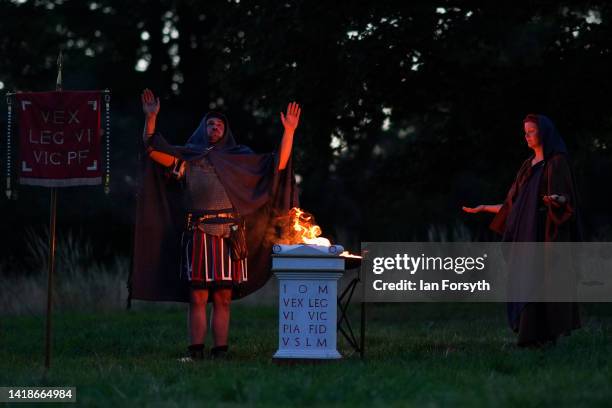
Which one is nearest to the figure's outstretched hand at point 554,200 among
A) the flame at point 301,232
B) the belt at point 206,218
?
the flame at point 301,232

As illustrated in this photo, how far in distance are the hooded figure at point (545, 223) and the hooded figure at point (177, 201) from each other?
215 cm

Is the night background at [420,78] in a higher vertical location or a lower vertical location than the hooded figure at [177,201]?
higher

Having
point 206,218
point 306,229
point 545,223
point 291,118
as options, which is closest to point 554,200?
point 545,223

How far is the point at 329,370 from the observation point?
8.53 meters

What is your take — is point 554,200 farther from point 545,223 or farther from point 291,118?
point 291,118

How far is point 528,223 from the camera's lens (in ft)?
34.8

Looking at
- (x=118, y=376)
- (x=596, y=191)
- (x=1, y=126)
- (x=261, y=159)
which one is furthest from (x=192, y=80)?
(x=118, y=376)

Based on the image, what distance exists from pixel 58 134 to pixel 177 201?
5.10 ft

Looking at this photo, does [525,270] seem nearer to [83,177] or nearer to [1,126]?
[83,177]

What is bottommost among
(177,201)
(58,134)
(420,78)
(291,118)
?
(177,201)

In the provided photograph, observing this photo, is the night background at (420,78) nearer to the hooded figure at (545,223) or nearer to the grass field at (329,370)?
the grass field at (329,370)

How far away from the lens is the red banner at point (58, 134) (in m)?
9.21

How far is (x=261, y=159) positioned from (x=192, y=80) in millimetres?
20693

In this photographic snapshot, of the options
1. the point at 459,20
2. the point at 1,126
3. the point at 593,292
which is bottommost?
the point at 593,292
